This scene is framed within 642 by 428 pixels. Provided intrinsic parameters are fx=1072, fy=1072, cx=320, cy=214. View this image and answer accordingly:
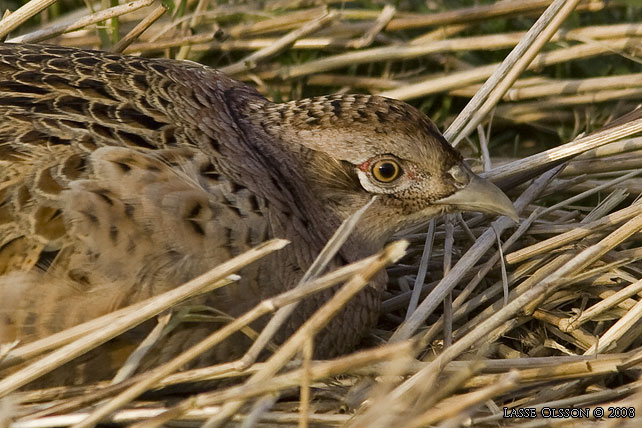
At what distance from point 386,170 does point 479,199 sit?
367mm

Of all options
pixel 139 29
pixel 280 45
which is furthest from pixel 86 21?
pixel 280 45

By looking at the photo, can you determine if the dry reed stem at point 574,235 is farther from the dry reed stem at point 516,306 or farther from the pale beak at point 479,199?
the pale beak at point 479,199

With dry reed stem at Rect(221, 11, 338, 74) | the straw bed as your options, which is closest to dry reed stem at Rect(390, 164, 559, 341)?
the straw bed

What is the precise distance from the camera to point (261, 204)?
3729mm

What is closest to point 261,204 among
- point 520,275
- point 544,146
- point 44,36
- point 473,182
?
point 473,182

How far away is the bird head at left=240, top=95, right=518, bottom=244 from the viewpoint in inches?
153

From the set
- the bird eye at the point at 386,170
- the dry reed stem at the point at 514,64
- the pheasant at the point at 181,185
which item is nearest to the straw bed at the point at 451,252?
the dry reed stem at the point at 514,64

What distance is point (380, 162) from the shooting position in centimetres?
393

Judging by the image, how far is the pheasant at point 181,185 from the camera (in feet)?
11.2

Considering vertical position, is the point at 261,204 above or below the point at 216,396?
above

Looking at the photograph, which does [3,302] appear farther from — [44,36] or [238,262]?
[44,36]

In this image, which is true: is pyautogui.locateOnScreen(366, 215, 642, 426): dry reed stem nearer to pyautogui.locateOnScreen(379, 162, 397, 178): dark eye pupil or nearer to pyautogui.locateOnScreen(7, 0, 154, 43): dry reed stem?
pyautogui.locateOnScreen(379, 162, 397, 178): dark eye pupil

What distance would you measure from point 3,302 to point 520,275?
1966 millimetres

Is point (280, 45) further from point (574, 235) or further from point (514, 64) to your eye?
point (574, 235)
